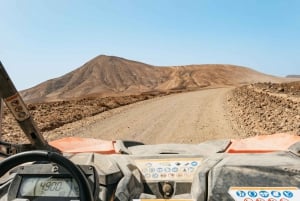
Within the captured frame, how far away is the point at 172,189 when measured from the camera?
10.8 feet

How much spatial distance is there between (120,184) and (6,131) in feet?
42.6

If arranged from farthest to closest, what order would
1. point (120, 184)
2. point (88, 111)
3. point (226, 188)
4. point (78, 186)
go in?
1. point (88, 111)
2. point (120, 184)
3. point (226, 188)
4. point (78, 186)

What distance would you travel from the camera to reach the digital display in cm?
261

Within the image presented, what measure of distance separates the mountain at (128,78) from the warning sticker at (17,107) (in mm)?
64421

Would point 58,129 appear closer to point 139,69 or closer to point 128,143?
point 128,143

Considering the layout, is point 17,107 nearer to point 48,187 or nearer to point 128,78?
point 48,187

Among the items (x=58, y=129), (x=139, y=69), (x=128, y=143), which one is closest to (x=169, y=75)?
(x=139, y=69)

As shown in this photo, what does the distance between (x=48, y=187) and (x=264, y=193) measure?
1396 mm

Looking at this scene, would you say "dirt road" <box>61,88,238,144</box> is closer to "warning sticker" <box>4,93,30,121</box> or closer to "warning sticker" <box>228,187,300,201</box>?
"warning sticker" <box>4,93,30,121</box>

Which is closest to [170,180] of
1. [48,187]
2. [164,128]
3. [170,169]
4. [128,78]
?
[170,169]

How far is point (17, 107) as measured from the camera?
127 inches

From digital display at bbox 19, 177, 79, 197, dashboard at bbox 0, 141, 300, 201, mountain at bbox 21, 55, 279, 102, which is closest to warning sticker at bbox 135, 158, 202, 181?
dashboard at bbox 0, 141, 300, 201

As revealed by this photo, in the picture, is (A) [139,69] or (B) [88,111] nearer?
(B) [88,111]

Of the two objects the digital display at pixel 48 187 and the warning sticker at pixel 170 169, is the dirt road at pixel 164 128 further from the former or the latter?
the digital display at pixel 48 187
